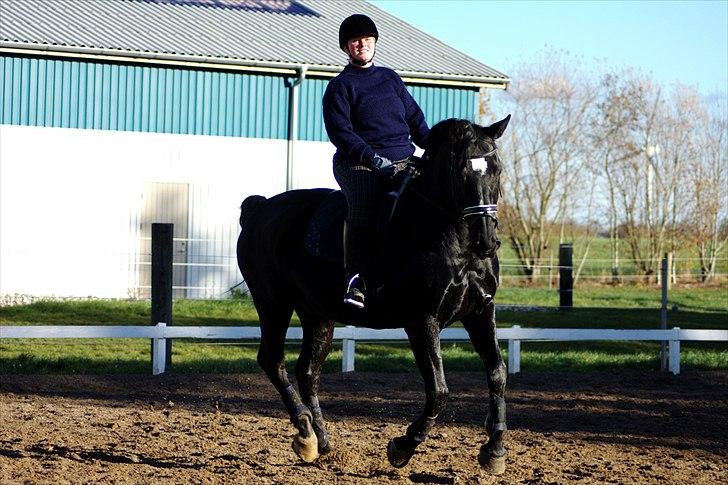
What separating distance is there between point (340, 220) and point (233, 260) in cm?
1788

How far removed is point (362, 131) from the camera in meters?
7.71

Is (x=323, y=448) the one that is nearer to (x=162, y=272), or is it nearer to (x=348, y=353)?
(x=348, y=353)

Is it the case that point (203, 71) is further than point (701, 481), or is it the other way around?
point (203, 71)

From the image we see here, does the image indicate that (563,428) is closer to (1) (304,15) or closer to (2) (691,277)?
(1) (304,15)

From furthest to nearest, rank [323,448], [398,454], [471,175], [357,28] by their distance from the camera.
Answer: [323,448] → [357,28] → [398,454] → [471,175]

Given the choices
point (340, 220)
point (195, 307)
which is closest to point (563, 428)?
point (340, 220)

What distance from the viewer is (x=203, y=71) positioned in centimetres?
2527

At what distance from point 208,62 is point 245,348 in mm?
9793

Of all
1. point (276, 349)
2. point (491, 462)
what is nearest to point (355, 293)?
point (491, 462)

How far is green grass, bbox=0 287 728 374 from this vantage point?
47.9 ft

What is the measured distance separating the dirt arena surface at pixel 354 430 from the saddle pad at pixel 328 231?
1497 millimetres

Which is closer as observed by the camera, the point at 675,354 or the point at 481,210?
the point at 481,210

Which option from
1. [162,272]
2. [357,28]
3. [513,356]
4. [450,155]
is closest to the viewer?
[450,155]

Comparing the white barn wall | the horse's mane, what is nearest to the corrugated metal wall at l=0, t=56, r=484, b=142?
the white barn wall
